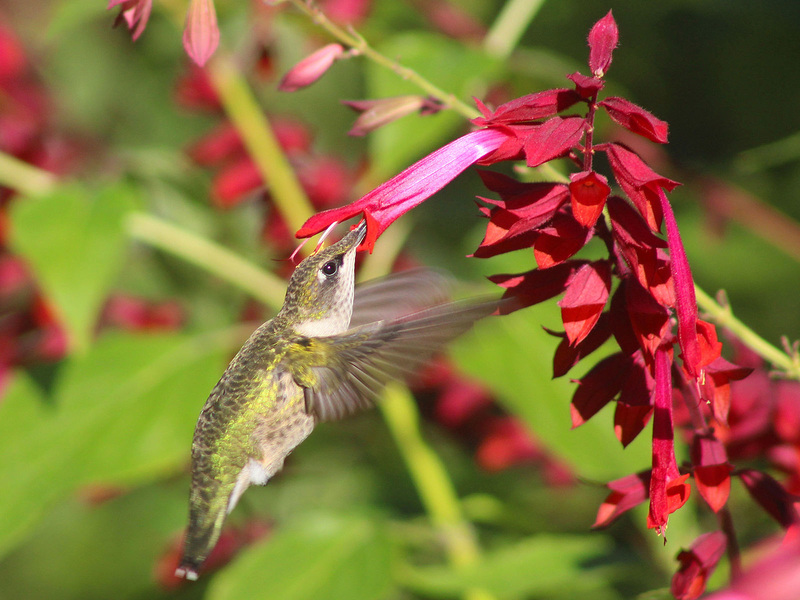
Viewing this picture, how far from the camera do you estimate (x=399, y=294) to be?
115 cm

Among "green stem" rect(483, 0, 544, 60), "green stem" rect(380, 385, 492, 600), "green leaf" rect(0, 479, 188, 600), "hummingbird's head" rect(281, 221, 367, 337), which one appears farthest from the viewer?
"green leaf" rect(0, 479, 188, 600)

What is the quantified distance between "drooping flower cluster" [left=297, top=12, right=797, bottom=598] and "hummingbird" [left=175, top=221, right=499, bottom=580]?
0.19 m

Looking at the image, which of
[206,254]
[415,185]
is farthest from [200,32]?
[206,254]

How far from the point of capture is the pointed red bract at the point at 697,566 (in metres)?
0.81

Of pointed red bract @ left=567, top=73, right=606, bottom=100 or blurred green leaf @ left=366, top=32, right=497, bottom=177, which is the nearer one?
pointed red bract @ left=567, top=73, right=606, bottom=100

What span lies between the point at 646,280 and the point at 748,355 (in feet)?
1.44

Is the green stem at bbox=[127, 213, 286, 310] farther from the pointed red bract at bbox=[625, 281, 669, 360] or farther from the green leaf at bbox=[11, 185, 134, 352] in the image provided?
the pointed red bract at bbox=[625, 281, 669, 360]

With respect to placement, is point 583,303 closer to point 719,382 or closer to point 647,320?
point 647,320

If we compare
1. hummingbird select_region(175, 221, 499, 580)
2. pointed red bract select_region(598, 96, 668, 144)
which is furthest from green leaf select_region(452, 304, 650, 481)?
pointed red bract select_region(598, 96, 668, 144)

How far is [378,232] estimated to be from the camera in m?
0.81

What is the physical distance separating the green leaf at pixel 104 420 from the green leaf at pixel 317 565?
246 millimetres

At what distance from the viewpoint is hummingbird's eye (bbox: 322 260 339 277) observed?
3.57 feet

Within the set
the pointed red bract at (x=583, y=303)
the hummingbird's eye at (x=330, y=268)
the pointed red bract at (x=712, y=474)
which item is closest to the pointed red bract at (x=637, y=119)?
the pointed red bract at (x=583, y=303)

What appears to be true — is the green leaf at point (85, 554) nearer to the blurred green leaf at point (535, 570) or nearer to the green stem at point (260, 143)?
the green stem at point (260, 143)
